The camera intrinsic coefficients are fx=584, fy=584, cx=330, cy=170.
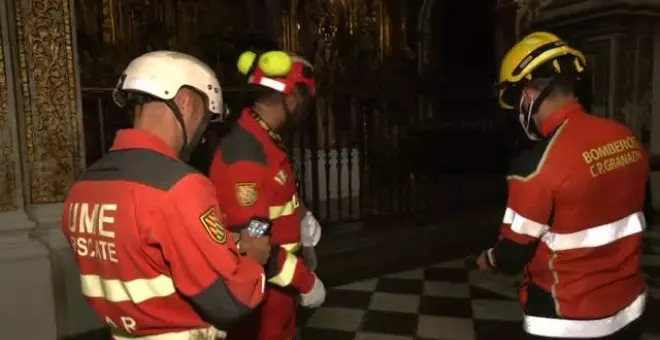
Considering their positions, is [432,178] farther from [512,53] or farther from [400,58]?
[512,53]

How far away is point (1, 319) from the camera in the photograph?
128 inches

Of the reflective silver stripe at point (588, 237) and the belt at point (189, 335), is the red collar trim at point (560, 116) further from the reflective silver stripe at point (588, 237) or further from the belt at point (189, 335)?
the belt at point (189, 335)

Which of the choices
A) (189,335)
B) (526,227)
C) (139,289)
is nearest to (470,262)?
(526,227)

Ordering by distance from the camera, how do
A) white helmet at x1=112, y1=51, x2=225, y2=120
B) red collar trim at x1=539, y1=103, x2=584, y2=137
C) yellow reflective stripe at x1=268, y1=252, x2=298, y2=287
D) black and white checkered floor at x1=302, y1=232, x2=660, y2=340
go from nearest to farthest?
white helmet at x1=112, y1=51, x2=225, y2=120 → red collar trim at x1=539, y1=103, x2=584, y2=137 → yellow reflective stripe at x1=268, y1=252, x2=298, y2=287 → black and white checkered floor at x1=302, y1=232, x2=660, y2=340

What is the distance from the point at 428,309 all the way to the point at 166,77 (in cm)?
324

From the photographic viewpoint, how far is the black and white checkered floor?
12.6 feet

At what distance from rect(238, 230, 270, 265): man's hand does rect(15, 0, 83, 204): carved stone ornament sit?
2.15m

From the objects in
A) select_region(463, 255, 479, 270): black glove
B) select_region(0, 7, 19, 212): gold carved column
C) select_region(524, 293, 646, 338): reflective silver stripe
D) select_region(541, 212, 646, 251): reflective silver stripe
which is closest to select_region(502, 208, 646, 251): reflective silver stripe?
select_region(541, 212, 646, 251): reflective silver stripe

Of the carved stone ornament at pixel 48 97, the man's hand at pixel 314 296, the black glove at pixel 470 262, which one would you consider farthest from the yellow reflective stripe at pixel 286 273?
the black glove at pixel 470 262

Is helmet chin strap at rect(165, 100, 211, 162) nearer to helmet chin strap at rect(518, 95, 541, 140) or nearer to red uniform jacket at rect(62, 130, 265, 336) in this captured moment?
red uniform jacket at rect(62, 130, 265, 336)

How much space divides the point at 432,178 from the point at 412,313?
344cm

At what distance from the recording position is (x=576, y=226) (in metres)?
1.80

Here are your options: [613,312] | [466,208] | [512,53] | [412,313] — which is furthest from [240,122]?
[466,208]

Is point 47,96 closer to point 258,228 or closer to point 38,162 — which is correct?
point 38,162
